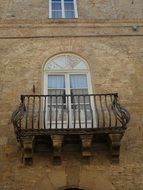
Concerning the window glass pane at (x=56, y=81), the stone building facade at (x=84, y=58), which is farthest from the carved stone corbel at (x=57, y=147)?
the window glass pane at (x=56, y=81)

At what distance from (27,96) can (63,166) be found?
2.09 metres

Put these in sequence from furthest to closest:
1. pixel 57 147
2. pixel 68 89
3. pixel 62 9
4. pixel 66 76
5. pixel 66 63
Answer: pixel 62 9
pixel 66 63
pixel 66 76
pixel 68 89
pixel 57 147

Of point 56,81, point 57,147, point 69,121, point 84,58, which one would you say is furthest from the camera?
point 84,58

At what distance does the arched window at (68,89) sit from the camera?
10515 millimetres

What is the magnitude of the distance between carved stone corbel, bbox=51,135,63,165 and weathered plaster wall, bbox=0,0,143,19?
19.3ft

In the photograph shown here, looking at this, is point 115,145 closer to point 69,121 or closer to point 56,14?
point 69,121

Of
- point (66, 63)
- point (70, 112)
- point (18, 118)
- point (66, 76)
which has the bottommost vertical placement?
point (18, 118)

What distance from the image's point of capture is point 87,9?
47.8 ft

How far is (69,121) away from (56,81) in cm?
184

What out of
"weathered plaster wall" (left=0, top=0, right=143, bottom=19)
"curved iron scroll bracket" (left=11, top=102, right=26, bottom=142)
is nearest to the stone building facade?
"weathered plaster wall" (left=0, top=0, right=143, bottom=19)

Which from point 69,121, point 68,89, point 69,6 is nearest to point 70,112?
point 69,121

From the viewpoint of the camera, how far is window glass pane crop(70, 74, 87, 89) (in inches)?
458

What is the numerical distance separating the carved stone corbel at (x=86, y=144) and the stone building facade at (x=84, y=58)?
0.23 meters

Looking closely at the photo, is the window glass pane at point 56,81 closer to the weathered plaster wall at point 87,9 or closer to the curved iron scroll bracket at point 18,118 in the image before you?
the curved iron scroll bracket at point 18,118
